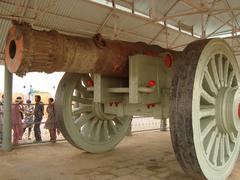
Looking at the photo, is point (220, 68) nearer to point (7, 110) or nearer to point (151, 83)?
point (151, 83)

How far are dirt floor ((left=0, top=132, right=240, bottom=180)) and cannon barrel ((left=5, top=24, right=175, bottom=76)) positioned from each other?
1.52m

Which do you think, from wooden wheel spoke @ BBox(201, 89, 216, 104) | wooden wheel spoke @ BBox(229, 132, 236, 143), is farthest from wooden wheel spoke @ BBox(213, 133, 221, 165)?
wooden wheel spoke @ BBox(201, 89, 216, 104)

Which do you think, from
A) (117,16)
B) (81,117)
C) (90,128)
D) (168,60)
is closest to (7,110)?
(81,117)

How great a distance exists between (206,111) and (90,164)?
2.29 metres

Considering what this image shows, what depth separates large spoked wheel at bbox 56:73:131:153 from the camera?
4887 millimetres

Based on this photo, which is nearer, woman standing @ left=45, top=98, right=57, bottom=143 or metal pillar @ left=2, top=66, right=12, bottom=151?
metal pillar @ left=2, top=66, right=12, bottom=151

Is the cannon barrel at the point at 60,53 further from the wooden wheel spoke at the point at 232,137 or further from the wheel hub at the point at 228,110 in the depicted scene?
the wooden wheel spoke at the point at 232,137

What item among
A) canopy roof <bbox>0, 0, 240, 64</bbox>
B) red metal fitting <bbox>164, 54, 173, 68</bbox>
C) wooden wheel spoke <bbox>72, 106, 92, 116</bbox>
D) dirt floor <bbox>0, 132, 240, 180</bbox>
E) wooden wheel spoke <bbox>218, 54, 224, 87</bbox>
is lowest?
dirt floor <bbox>0, 132, 240, 180</bbox>

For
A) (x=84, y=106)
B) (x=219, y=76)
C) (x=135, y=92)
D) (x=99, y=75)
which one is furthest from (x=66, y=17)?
(x=219, y=76)

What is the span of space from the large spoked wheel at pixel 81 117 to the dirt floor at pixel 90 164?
0.83 ft

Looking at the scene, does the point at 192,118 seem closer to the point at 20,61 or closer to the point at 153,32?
the point at 20,61

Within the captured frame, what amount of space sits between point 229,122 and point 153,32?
688cm

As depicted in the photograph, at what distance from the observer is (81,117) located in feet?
16.8

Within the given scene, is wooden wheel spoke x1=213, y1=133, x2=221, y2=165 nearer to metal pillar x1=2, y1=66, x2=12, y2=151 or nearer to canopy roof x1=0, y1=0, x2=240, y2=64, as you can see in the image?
canopy roof x1=0, y1=0, x2=240, y2=64
